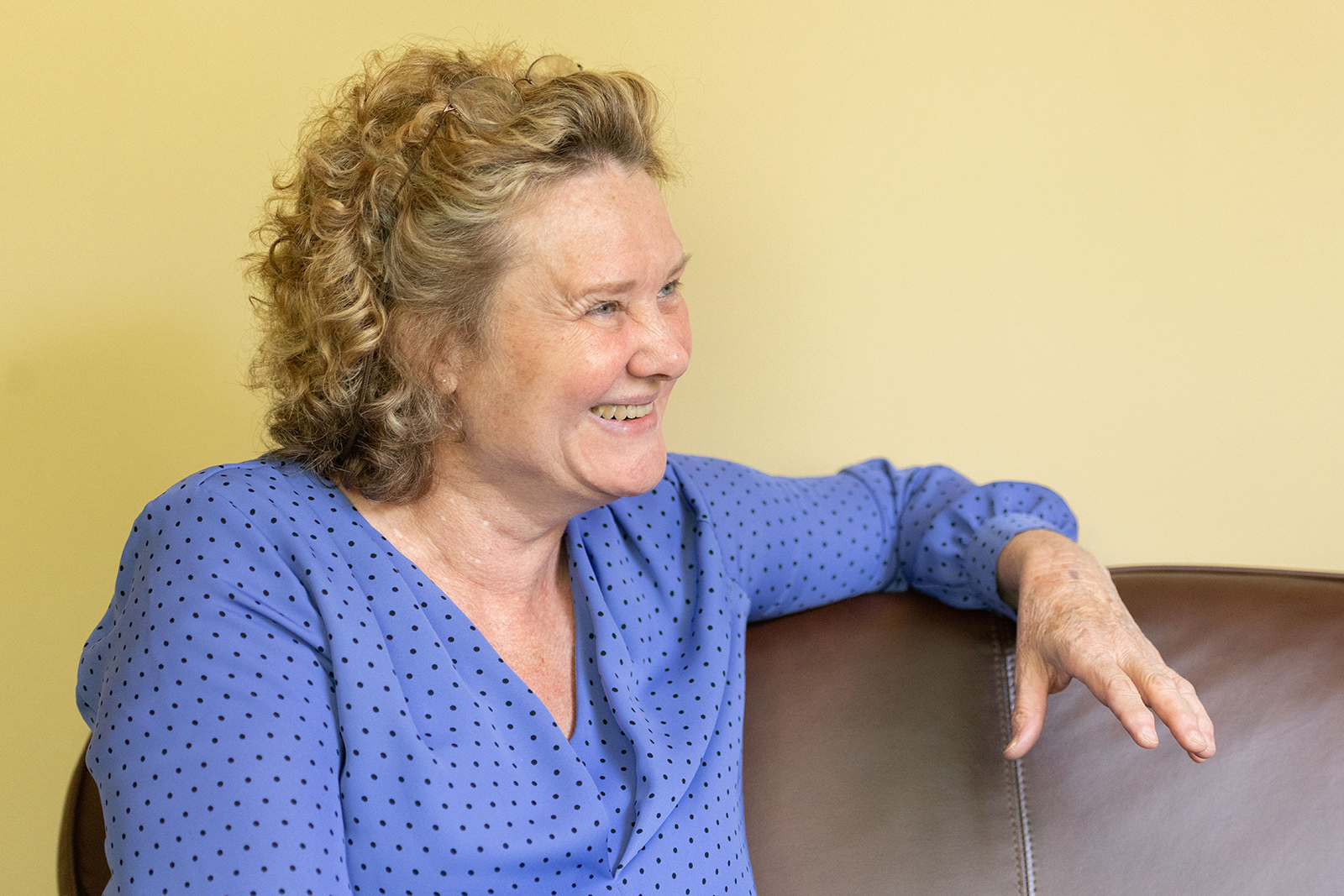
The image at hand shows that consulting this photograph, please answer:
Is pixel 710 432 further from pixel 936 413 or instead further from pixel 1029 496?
pixel 1029 496

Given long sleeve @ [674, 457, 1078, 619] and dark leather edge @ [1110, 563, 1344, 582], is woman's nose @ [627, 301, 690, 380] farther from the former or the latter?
dark leather edge @ [1110, 563, 1344, 582]

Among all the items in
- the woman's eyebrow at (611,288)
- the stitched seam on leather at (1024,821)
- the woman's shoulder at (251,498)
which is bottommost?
the stitched seam on leather at (1024,821)

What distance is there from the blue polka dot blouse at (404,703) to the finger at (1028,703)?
167 mm

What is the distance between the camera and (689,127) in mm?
1711

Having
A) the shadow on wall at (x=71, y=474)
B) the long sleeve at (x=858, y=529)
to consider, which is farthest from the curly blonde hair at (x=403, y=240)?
the shadow on wall at (x=71, y=474)

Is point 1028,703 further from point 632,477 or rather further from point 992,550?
point 632,477

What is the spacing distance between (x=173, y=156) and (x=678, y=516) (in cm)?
95

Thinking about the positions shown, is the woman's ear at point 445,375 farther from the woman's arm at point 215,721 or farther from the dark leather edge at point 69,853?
the dark leather edge at point 69,853

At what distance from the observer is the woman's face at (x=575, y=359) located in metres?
1.20

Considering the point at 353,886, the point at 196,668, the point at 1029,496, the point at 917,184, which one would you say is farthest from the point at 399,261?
the point at 1029,496

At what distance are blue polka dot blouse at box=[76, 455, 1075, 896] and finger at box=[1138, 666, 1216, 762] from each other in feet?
0.99

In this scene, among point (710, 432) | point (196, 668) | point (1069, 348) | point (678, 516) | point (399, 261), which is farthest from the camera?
point (710, 432)

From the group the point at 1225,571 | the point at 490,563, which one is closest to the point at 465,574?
the point at 490,563

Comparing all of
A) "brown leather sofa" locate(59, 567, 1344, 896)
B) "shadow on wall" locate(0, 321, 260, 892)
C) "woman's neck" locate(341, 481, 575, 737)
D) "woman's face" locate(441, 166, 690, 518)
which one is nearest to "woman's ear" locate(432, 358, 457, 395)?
"woman's face" locate(441, 166, 690, 518)
